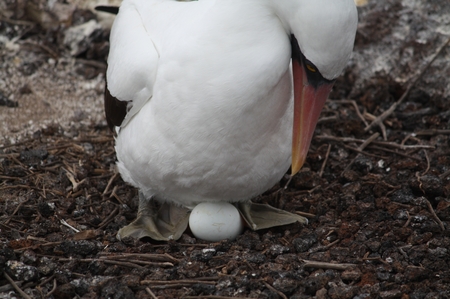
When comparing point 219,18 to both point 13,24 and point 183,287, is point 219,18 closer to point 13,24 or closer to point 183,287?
point 183,287

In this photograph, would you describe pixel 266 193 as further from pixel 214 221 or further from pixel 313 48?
pixel 313 48

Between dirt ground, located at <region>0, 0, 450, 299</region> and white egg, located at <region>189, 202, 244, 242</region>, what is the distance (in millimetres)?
91

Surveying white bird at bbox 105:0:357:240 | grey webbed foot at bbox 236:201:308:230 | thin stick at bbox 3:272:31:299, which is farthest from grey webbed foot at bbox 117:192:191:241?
thin stick at bbox 3:272:31:299

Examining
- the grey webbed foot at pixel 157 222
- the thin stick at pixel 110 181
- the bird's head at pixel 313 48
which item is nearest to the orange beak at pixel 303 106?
the bird's head at pixel 313 48

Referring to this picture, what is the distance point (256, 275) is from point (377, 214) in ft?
3.99

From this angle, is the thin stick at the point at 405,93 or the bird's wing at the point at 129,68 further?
the thin stick at the point at 405,93

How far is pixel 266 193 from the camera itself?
17.5 feet

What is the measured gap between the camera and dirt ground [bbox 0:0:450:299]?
12.7ft

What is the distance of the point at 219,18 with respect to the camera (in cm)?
386

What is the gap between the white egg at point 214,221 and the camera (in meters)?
4.42

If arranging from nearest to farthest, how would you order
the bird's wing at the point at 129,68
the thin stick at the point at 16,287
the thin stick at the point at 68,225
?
the thin stick at the point at 16,287 → the bird's wing at the point at 129,68 → the thin stick at the point at 68,225

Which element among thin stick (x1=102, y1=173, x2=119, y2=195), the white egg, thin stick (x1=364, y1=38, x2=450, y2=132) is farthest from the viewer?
thin stick (x1=364, y1=38, x2=450, y2=132)

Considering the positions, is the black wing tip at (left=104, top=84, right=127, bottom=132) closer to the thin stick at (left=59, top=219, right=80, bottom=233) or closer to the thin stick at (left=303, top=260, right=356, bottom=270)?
the thin stick at (left=59, top=219, right=80, bottom=233)

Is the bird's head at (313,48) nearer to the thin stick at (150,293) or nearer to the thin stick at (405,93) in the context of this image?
the thin stick at (150,293)
